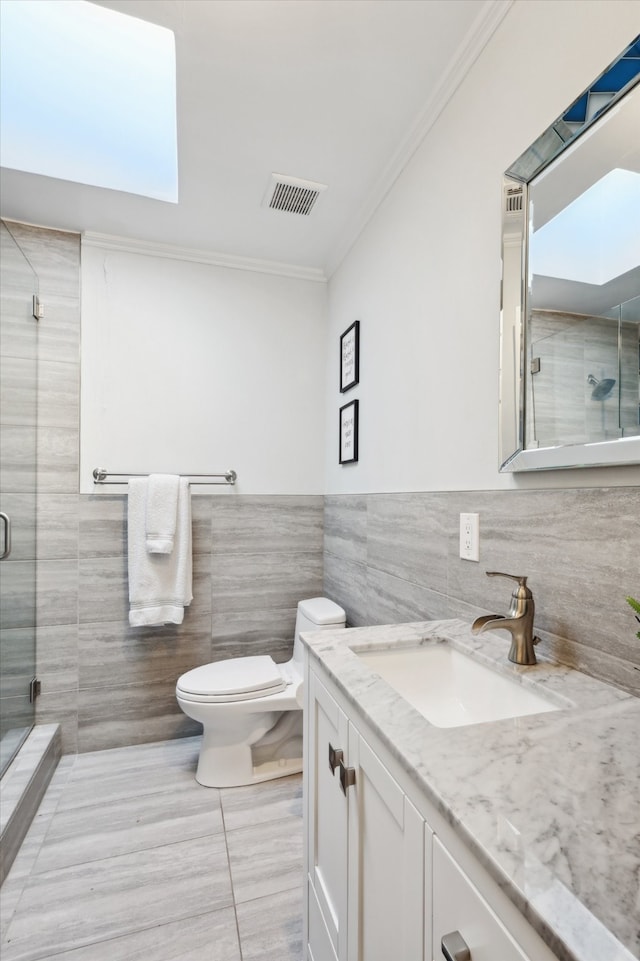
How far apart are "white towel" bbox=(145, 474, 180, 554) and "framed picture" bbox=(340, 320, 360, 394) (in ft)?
3.11

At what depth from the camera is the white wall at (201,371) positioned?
219 centimetres

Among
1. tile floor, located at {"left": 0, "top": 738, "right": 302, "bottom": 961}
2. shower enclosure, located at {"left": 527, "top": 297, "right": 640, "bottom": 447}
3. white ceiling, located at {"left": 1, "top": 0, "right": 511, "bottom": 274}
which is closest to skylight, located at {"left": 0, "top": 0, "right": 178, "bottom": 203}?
white ceiling, located at {"left": 1, "top": 0, "right": 511, "bottom": 274}

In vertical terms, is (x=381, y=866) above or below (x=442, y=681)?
below

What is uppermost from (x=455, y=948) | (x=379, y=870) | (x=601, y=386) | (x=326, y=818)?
(x=601, y=386)

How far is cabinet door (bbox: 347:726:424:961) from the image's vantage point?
58 cm

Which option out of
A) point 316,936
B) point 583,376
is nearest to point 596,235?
point 583,376

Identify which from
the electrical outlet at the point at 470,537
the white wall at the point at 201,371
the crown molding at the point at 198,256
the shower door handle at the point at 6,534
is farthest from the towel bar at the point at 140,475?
the electrical outlet at the point at 470,537

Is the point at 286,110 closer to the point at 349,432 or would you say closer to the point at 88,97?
the point at 88,97

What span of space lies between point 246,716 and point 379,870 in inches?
50.2

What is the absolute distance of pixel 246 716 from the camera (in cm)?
186

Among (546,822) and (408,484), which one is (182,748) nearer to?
(408,484)

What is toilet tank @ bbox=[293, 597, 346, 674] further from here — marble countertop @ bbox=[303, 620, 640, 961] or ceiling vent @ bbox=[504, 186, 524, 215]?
ceiling vent @ bbox=[504, 186, 524, 215]

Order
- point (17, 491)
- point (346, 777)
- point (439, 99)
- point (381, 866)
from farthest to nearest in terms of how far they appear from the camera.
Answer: point (17, 491)
point (439, 99)
point (346, 777)
point (381, 866)

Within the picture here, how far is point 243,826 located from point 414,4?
8.38 ft
